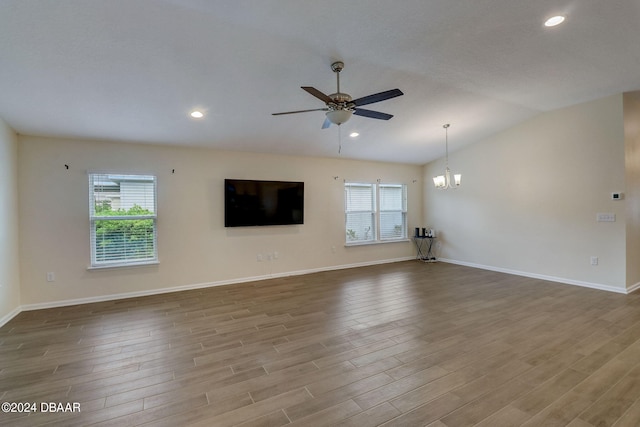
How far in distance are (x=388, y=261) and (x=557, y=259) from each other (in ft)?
10.7

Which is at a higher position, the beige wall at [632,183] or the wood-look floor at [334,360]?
the beige wall at [632,183]

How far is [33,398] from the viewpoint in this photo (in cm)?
215

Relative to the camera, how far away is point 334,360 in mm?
2631

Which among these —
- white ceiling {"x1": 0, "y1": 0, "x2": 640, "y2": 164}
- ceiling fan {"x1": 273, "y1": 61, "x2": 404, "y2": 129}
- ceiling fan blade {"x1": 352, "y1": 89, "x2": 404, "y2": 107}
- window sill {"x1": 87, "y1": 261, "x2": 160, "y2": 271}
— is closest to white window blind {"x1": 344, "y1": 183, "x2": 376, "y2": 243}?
white ceiling {"x1": 0, "y1": 0, "x2": 640, "y2": 164}

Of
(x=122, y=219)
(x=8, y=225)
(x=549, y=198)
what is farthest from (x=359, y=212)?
(x=8, y=225)

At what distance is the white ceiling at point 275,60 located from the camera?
8.09ft

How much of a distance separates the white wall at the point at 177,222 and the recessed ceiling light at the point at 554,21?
13.7ft

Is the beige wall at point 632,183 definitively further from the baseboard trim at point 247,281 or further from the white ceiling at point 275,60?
the white ceiling at point 275,60

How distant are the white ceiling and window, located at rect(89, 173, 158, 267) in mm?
711

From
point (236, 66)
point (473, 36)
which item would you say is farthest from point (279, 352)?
point (473, 36)

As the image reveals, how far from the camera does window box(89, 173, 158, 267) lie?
14.6 ft

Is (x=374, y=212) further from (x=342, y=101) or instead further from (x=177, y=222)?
(x=342, y=101)

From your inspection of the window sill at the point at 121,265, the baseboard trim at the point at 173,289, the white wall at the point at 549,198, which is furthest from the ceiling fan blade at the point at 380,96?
the window sill at the point at 121,265

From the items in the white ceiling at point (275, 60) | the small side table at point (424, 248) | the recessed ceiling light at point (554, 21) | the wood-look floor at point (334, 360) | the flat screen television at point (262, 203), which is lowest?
the wood-look floor at point (334, 360)
